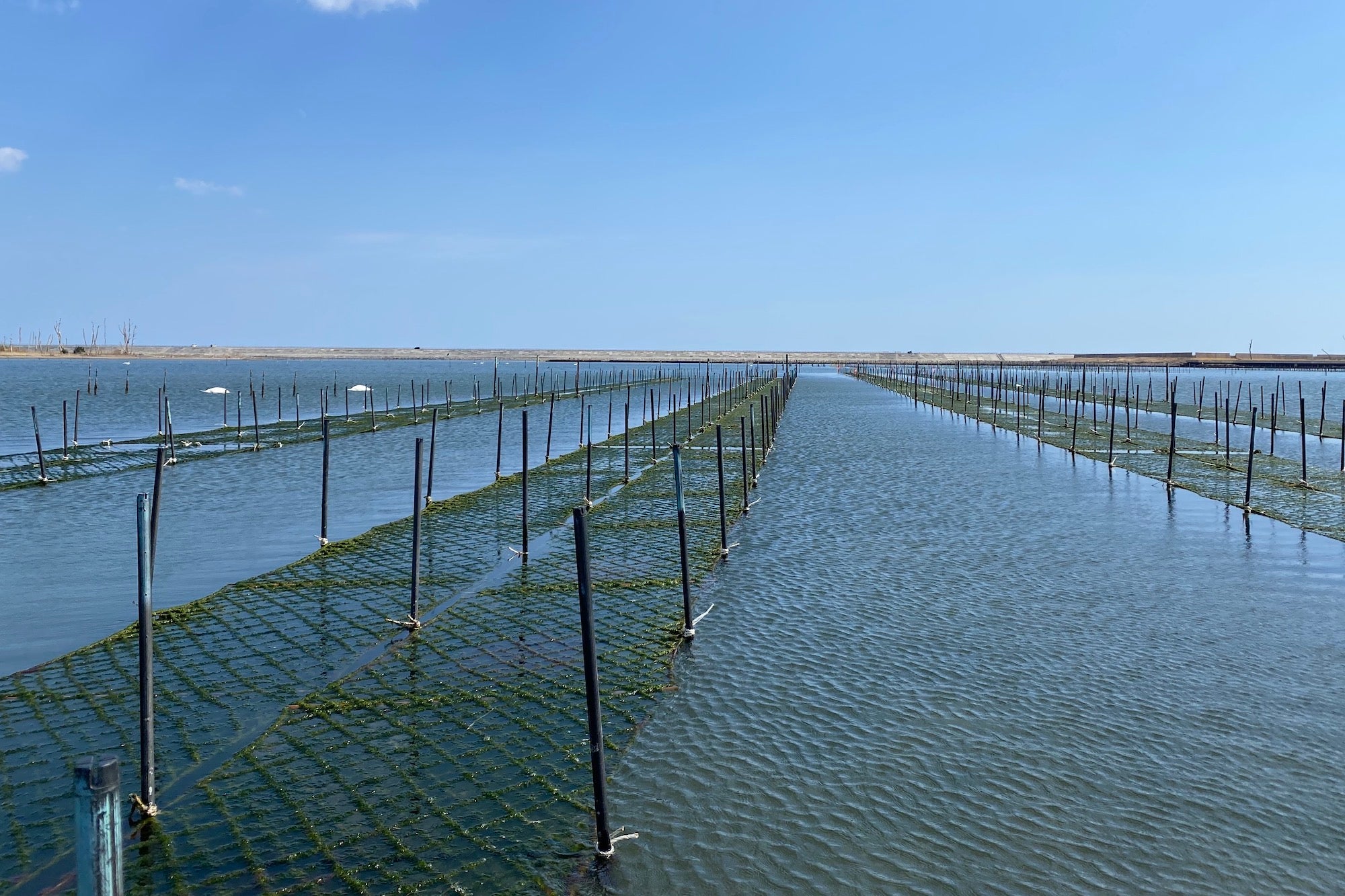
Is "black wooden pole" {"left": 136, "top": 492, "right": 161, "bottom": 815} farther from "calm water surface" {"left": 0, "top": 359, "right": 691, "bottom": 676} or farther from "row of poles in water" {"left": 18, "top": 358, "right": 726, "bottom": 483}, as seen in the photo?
"row of poles in water" {"left": 18, "top": 358, "right": 726, "bottom": 483}

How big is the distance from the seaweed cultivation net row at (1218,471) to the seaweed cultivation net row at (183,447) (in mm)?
22964

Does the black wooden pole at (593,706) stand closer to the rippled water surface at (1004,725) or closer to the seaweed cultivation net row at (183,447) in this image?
the rippled water surface at (1004,725)

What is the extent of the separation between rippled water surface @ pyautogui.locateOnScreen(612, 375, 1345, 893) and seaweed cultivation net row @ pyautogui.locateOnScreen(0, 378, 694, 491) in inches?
569

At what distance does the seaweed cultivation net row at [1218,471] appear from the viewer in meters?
22.6

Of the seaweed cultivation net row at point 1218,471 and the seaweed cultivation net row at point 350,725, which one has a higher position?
the seaweed cultivation net row at point 1218,471

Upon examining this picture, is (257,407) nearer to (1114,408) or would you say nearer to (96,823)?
(1114,408)

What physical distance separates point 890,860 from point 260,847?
492cm

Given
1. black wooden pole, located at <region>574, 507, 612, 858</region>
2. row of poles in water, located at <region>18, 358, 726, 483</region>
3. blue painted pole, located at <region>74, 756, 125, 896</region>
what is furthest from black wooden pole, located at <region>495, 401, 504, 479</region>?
blue painted pole, located at <region>74, 756, 125, 896</region>

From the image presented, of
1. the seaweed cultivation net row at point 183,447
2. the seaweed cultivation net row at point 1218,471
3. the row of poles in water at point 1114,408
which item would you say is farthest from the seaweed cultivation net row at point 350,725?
the row of poles in water at point 1114,408

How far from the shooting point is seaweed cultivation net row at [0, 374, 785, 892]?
23.8ft

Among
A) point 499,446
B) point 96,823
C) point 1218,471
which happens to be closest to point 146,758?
point 96,823

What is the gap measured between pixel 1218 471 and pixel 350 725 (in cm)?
2939

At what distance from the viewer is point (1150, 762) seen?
8992mm

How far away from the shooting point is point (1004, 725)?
32.4 ft
